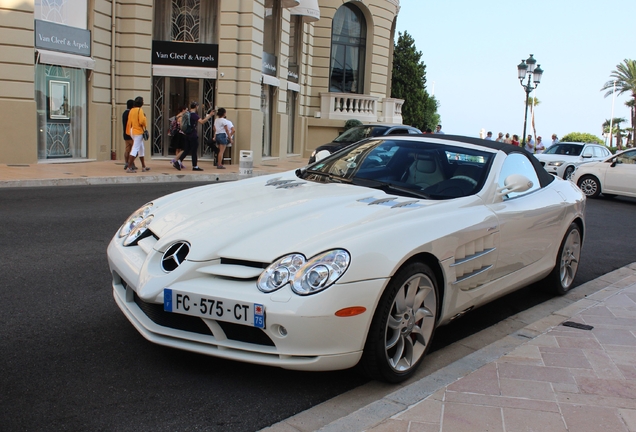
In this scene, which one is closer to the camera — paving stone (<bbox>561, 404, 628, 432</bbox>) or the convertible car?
paving stone (<bbox>561, 404, 628, 432</bbox>)

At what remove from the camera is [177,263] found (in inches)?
145

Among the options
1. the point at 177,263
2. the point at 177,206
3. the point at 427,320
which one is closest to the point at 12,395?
the point at 177,263

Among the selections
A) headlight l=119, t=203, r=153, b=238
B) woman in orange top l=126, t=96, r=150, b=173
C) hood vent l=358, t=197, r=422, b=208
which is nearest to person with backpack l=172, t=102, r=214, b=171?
woman in orange top l=126, t=96, r=150, b=173

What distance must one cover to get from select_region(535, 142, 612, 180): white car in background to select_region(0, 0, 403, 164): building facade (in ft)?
31.1

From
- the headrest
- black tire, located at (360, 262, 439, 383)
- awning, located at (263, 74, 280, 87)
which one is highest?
awning, located at (263, 74, 280, 87)

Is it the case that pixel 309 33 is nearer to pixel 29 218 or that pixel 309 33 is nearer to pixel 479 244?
pixel 29 218

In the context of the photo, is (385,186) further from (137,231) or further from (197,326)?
(197,326)

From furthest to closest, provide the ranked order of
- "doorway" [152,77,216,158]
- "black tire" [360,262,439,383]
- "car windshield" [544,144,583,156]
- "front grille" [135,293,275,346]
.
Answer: "car windshield" [544,144,583,156], "doorway" [152,77,216,158], "black tire" [360,262,439,383], "front grille" [135,293,275,346]

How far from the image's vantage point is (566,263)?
602 cm

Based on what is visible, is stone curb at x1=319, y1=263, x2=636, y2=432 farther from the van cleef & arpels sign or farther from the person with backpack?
the van cleef & arpels sign

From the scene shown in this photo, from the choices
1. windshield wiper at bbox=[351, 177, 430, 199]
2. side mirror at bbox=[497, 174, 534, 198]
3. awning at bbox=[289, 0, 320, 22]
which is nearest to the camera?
windshield wiper at bbox=[351, 177, 430, 199]

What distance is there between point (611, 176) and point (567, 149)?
691 cm

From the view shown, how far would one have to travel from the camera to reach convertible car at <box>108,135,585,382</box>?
11.1 feet

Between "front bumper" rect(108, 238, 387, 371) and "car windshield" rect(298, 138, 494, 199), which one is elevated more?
"car windshield" rect(298, 138, 494, 199)
